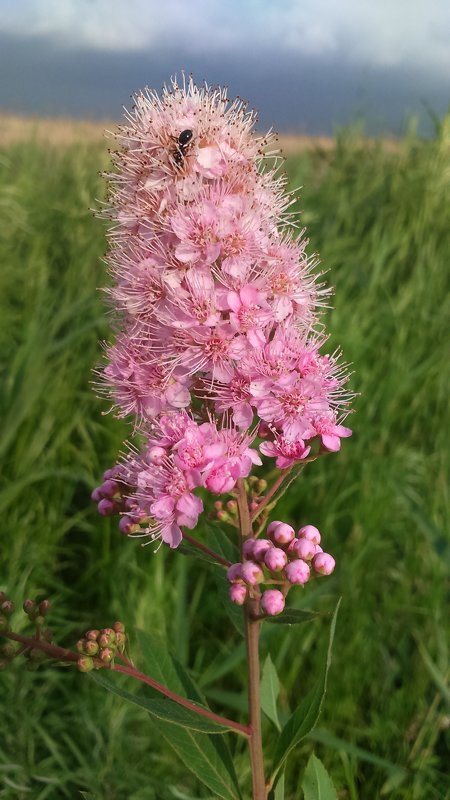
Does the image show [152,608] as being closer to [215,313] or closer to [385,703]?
[385,703]

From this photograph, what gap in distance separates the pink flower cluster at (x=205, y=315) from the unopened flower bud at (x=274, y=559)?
0.50ft

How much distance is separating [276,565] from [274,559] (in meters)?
0.01

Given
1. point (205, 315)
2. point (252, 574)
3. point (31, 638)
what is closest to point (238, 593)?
point (252, 574)

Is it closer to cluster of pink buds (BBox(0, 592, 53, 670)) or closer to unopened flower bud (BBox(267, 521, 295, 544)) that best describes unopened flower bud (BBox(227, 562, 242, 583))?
unopened flower bud (BBox(267, 521, 295, 544))

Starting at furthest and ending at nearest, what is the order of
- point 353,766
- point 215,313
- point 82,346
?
point 82,346 < point 353,766 < point 215,313

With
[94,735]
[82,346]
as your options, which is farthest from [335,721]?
[82,346]

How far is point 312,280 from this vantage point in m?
1.71

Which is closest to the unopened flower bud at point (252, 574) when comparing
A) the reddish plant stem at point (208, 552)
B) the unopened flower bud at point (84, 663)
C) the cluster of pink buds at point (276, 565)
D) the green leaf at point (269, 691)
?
the cluster of pink buds at point (276, 565)

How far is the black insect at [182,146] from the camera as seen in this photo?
62.9 inches

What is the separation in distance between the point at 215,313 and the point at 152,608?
1531mm

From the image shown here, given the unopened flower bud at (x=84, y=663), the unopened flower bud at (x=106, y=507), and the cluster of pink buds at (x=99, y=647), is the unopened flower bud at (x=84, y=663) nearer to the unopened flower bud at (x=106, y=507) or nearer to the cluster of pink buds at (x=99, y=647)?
the cluster of pink buds at (x=99, y=647)

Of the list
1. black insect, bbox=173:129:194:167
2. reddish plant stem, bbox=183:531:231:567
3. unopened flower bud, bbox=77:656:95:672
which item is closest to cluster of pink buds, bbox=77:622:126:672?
unopened flower bud, bbox=77:656:95:672

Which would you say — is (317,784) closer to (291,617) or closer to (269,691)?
(269,691)

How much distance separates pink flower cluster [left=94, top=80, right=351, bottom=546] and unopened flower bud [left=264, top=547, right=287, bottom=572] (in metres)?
0.15
